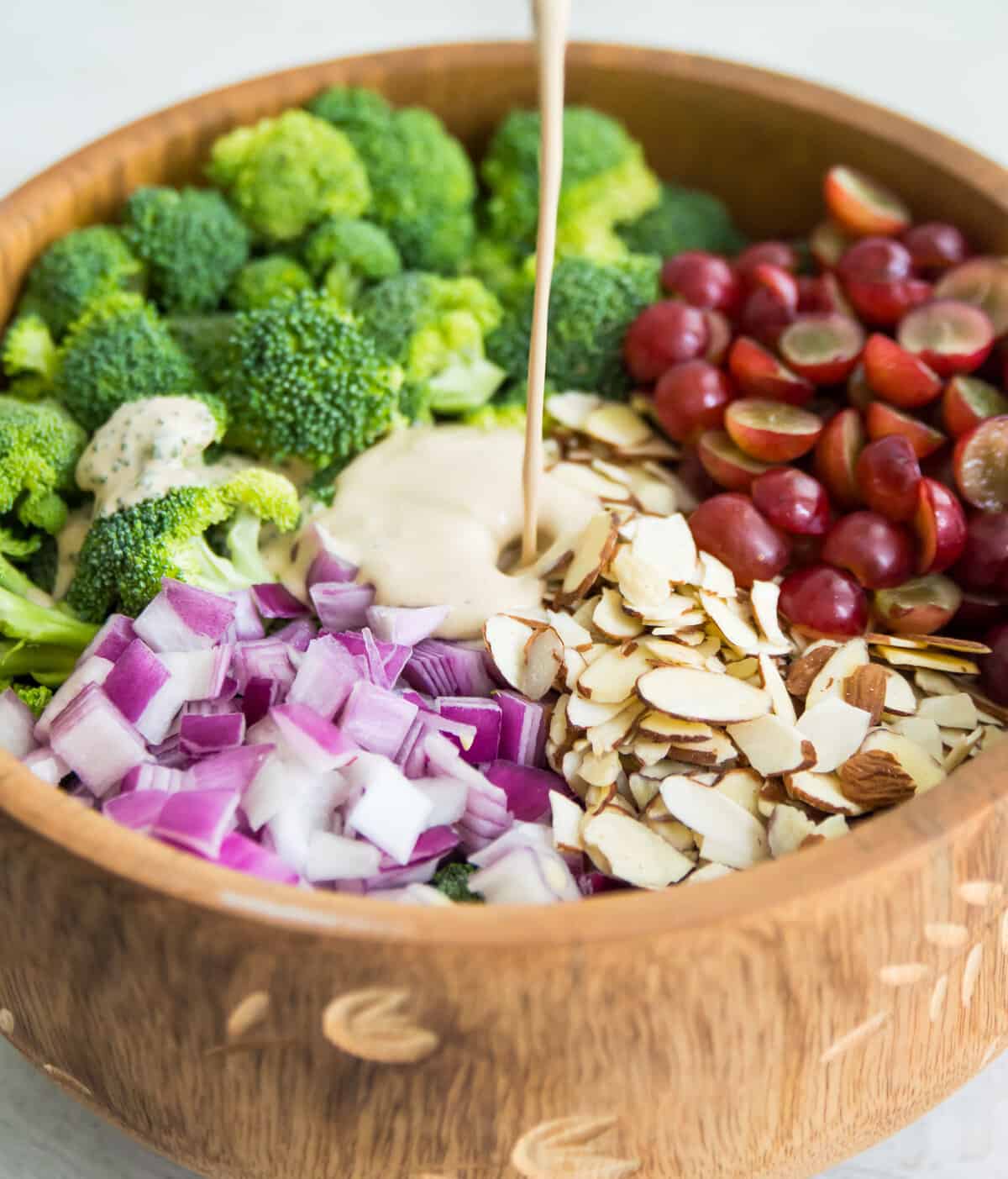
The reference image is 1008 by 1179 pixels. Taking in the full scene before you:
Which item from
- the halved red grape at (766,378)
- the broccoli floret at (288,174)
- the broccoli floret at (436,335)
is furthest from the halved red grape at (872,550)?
the broccoli floret at (288,174)

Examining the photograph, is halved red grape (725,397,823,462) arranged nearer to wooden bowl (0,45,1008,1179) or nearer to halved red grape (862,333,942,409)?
halved red grape (862,333,942,409)

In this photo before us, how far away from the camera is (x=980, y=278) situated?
1.76m

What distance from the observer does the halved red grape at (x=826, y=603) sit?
1.47 metres

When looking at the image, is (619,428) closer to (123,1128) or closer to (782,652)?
(782,652)

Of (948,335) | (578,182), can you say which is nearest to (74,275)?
(578,182)

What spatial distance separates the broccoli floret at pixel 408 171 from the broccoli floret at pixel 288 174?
0.11ft

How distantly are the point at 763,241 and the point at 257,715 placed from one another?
4.21ft

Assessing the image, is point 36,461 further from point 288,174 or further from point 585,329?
point 585,329

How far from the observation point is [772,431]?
1.61m

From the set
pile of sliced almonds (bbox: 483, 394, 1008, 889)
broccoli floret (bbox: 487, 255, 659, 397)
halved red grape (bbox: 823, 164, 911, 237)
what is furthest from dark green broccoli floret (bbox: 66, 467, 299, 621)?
halved red grape (bbox: 823, 164, 911, 237)

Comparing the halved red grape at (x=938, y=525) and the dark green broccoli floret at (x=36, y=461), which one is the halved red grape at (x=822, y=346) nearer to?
the halved red grape at (x=938, y=525)

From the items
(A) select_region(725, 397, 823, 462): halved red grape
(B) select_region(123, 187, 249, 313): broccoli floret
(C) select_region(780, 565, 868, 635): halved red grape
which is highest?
(B) select_region(123, 187, 249, 313): broccoli floret

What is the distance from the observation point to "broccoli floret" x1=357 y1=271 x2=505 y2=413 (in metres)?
1.78

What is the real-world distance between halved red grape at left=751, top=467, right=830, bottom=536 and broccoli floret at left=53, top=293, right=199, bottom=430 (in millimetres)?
766
